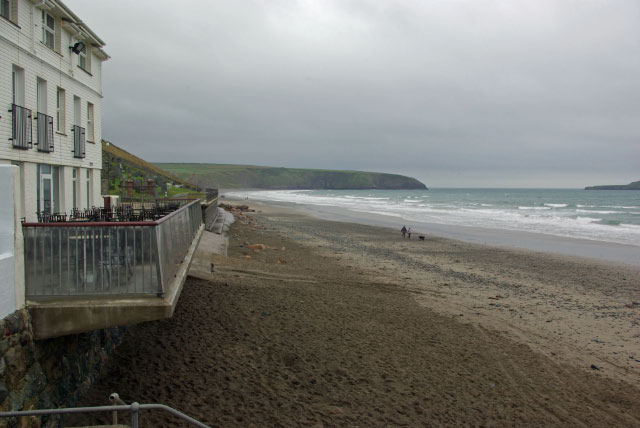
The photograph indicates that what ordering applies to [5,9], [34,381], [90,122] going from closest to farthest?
1. [34,381]
2. [5,9]
3. [90,122]

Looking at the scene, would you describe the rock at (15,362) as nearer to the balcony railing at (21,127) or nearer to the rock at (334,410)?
the rock at (334,410)

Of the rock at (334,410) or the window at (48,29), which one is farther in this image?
the window at (48,29)

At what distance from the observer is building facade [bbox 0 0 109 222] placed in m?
10.8

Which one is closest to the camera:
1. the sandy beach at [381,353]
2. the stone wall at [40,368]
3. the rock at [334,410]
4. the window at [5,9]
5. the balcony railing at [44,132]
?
the stone wall at [40,368]

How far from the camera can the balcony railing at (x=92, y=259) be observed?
558 cm

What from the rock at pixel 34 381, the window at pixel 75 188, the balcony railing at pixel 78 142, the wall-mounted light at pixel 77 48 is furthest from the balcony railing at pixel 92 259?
the wall-mounted light at pixel 77 48

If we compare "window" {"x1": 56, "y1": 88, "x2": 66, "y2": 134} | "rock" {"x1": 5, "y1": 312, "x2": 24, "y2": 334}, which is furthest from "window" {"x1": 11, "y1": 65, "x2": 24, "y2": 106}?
"rock" {"x1": 5, "y1": 312, "x2": 24, "y2": 334}

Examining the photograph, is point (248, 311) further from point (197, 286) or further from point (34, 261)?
point (34, 261)

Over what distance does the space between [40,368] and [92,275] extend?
1.22 metres

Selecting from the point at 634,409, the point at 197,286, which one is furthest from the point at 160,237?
the point at 634,409

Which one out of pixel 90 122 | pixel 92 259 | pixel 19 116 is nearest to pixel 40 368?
pixel 92 259

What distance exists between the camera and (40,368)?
18.1 feet

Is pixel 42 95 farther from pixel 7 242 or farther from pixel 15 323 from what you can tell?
pixel 15 323

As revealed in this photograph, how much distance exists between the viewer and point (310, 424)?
6250mm
